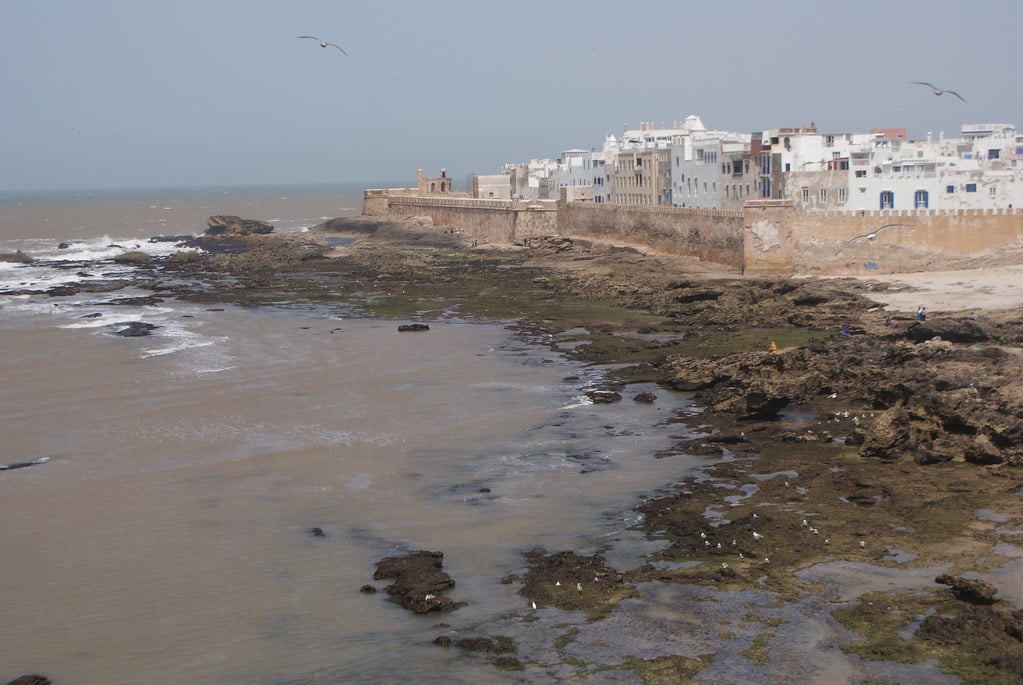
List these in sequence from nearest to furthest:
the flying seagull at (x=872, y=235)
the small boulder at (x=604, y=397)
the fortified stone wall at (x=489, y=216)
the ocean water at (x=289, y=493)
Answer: the ocean water at (x=289, y=493)
the small boulder at (x=604, y=397)
the flying seagull at (x=872, y=235)
the fortified stone wall at (x=489, y=216)

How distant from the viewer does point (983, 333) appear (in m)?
21.4

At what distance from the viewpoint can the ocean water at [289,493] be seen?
33.0 feet

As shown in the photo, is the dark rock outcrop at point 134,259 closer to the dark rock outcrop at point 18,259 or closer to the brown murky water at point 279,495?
the dark rock outcrop at point 18,259

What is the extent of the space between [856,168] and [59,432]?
29.6m

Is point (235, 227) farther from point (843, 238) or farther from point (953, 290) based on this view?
point (953, 290)

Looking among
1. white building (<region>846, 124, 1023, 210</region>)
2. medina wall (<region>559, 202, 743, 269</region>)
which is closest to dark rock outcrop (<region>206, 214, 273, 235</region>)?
medina wall (<region>559, 202, 743, 269</region>)

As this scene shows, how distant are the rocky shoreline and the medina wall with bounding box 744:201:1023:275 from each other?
190cm

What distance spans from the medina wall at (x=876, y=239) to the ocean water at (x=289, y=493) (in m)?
12.1

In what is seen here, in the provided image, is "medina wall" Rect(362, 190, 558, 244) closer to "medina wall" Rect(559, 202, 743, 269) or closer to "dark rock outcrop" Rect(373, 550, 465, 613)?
"medina wall" Rect(559, 202, 743, 269)

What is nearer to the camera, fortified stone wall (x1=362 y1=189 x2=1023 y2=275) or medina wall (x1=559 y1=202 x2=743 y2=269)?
fortified stone wall (x1=362 y1=189 x2=1023 y2=275)

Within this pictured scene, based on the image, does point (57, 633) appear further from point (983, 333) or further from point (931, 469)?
point (983, 333)

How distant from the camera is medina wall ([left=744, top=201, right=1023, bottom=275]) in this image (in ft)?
106

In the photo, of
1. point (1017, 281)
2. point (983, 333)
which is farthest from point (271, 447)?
point (1017, 281)

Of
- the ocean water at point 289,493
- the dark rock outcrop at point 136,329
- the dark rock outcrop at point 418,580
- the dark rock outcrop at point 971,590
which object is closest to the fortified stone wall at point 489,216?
the dark rock outcrop at point 136,329
